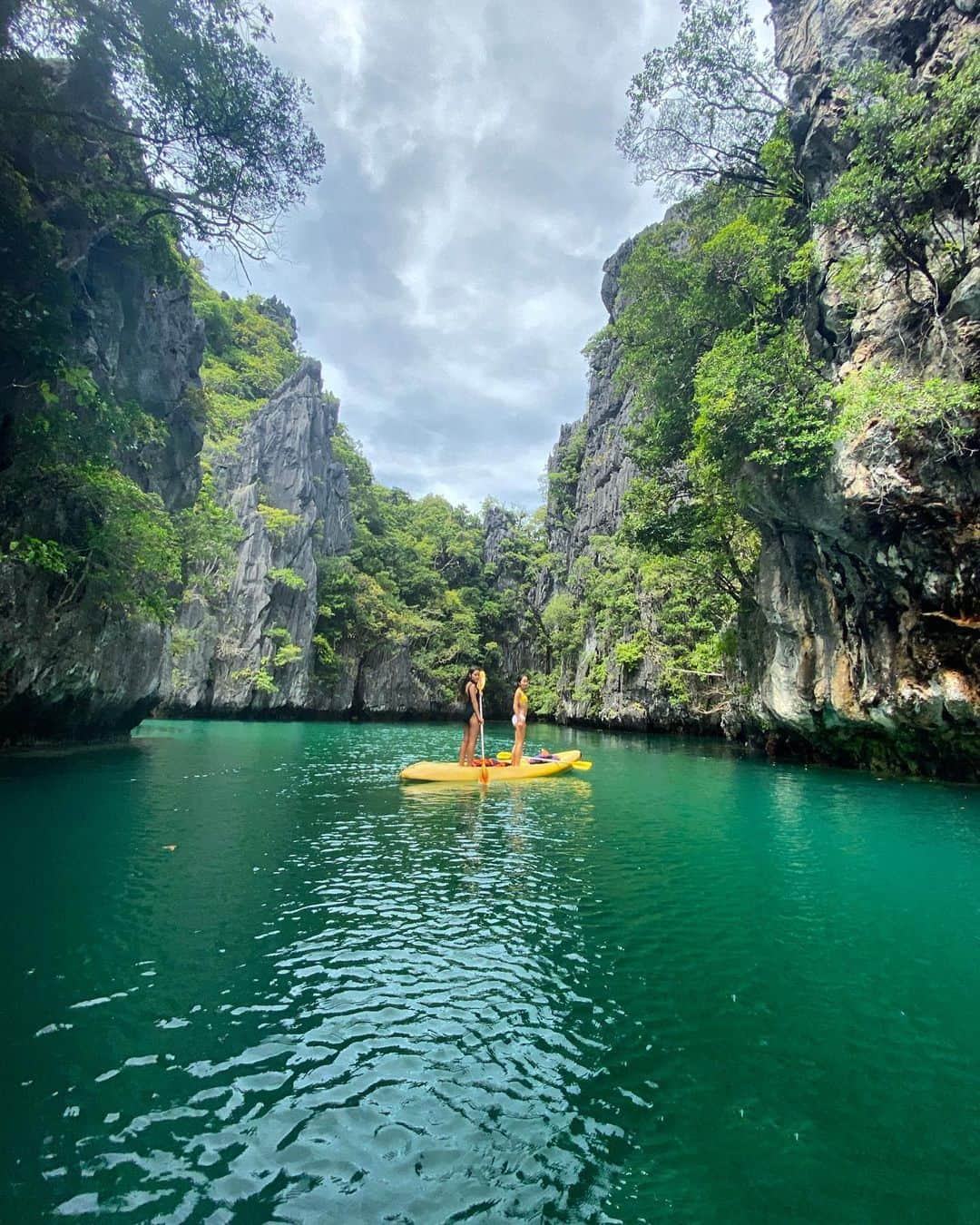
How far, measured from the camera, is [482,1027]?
140 inches

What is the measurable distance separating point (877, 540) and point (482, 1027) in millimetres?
11783

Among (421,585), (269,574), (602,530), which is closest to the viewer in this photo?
(269,574)

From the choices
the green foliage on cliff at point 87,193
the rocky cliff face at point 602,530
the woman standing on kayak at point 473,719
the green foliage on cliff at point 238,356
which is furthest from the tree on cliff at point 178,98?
the green foliage on cliff at point 238,356

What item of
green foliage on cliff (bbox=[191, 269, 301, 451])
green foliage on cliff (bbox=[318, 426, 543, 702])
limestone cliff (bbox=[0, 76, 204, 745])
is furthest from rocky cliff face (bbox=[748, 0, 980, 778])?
green foliage on cliff (bbox=[191, 269, 301, 451])

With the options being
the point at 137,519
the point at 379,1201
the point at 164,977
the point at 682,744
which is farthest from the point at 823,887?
the point at 682,744

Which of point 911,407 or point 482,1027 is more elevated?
point 911,407

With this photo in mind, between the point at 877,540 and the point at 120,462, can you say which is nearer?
the point at 877,540

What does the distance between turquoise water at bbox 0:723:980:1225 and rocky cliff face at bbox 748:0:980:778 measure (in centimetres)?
505

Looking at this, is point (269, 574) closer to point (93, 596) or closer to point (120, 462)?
point (120, 462)

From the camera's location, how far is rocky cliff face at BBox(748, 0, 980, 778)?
10.7 m

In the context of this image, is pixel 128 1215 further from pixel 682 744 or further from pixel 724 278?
pixel 682 744

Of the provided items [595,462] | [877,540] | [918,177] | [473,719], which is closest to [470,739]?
[473,719]

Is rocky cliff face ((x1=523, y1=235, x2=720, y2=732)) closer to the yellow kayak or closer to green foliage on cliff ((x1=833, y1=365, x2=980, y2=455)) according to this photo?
green foliage on cliff ((x1=833, y1=365, x2=980, y2=455))

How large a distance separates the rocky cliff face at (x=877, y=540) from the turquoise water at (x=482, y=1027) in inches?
199
